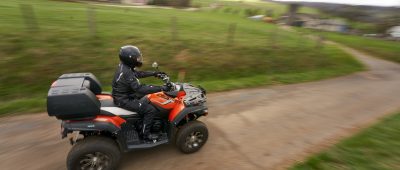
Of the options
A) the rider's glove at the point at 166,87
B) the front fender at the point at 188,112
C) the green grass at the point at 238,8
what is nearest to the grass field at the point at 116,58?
the rider's glove at the point at 166,87

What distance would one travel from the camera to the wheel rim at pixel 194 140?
591cm

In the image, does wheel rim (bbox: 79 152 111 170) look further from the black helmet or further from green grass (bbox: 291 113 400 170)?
green grass (bbox: 291 113 400 170)

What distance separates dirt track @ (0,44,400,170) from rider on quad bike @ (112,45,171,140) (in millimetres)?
1046

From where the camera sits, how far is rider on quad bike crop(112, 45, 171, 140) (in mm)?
5254

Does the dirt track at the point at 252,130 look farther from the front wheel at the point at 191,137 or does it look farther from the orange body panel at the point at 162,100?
the orange body panel at the point at 162,100

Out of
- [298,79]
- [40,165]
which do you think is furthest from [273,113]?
[40,165]

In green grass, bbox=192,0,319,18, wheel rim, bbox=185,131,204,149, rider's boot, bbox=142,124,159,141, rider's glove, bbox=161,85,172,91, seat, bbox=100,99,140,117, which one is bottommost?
wheel rim, bbox=185,131,204,149

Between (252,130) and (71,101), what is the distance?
4.53 metres

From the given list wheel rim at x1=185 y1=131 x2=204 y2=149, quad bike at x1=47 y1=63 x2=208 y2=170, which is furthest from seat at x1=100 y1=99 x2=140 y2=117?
wheel rim at x1=185 y1=131 x2=204 y2=149

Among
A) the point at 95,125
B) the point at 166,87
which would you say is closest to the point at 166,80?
the point at 166,87

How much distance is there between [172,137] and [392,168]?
4429mm

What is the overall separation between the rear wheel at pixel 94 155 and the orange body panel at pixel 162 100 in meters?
1.06

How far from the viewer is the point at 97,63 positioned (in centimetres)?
1095

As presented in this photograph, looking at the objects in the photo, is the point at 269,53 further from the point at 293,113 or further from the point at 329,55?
the point at 293,113
